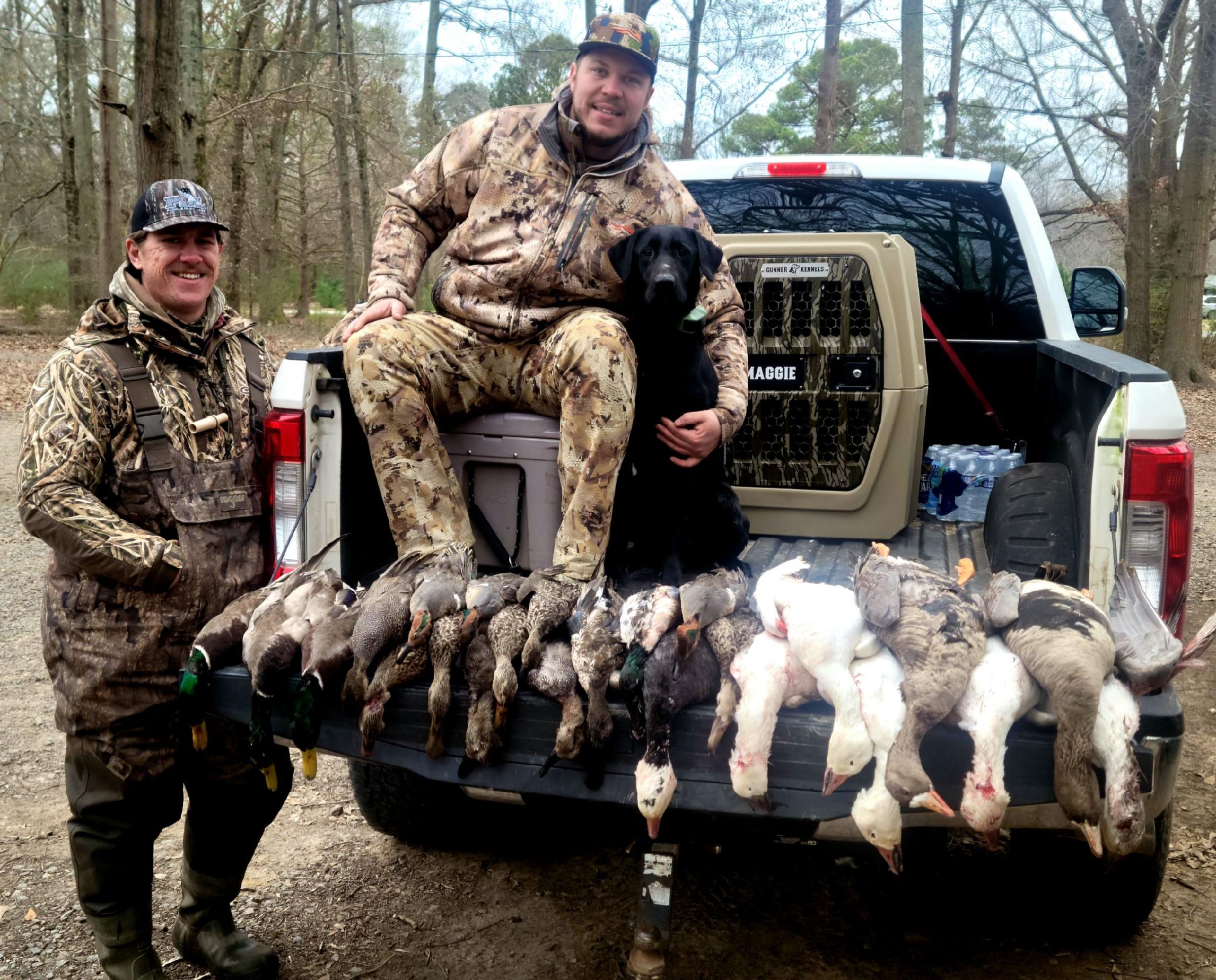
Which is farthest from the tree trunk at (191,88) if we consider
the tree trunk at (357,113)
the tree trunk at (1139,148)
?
the tree trunk at (1139,148)

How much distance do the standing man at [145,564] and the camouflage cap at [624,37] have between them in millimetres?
1276

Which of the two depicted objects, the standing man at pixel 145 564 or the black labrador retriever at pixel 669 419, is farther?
the black labrador retriever at pixel 669 419

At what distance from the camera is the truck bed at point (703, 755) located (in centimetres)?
196

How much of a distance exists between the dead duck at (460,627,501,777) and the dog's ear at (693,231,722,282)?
167 centimetres

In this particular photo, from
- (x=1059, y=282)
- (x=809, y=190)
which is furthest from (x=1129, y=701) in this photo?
(x=809, y=190)

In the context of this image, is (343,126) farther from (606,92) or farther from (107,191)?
(606,92)

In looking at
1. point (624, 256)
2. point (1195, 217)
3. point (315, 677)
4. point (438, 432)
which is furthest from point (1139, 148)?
point (315, 677)

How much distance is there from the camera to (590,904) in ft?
10.5

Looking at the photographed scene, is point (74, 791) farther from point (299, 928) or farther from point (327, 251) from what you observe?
point (327, 251)

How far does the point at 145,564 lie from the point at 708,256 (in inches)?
76.0

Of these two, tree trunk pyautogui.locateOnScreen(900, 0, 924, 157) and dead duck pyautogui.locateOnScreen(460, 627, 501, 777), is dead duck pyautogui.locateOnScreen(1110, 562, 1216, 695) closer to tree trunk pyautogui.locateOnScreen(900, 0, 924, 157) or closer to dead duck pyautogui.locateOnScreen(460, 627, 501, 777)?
dead duck pyautogui.locateOnScreen(460, 627, 501, 777)

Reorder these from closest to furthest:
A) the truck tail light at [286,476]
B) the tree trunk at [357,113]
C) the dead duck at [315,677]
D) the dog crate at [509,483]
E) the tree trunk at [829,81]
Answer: the dead duck at [315,677]
the truck tail light at [286,476]
the dog crate at [509,483]
the tree trunk at [829,81]
the tree trunk at [357,113]

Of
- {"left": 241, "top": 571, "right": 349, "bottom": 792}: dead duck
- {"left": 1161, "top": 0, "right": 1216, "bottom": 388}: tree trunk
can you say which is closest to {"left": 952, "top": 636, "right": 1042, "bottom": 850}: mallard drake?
{"left": 241, "top": 571, "right": 349, "bottom": 792}: dead duck

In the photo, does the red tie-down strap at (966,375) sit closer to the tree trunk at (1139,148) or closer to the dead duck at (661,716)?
the dead duck at (661,716)
